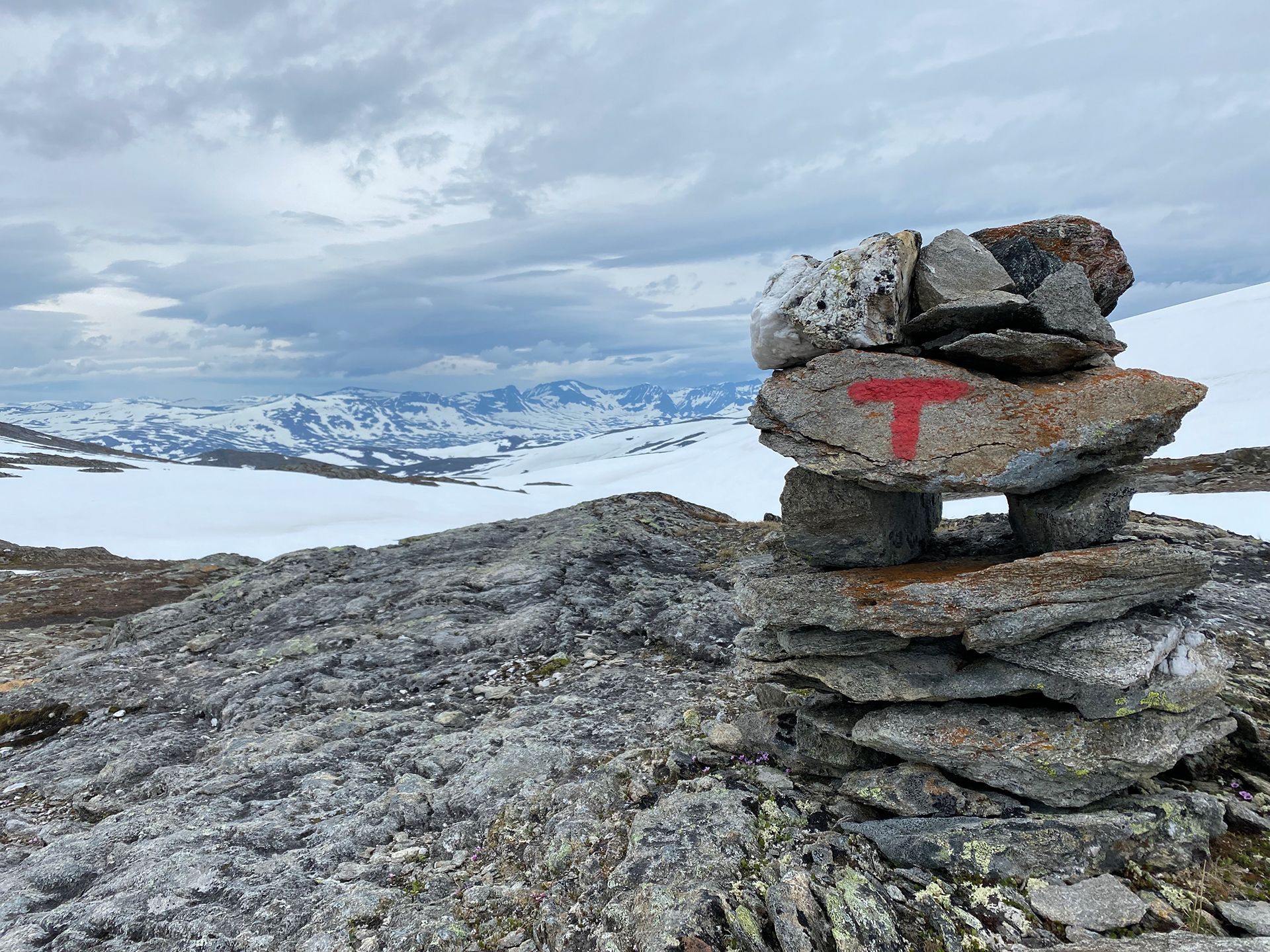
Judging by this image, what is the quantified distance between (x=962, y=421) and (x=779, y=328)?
298 cm

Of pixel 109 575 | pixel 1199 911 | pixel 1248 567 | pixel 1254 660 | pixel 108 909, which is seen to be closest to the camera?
pixel 1199 911

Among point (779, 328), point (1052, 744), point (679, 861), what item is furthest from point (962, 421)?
point (679, 861)

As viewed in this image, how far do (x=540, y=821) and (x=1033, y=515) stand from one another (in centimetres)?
883

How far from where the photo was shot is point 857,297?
9.23m

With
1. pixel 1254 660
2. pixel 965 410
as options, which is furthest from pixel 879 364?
pixel 1254 660

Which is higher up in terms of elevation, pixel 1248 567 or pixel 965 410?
pixel 965 410

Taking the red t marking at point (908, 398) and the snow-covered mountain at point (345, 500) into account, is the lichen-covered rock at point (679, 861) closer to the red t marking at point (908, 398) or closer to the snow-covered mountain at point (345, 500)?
the red t marking at point (908, 398)

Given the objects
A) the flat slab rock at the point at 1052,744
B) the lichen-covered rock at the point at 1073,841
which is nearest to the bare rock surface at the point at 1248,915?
the lichen-covered rock at the point at 1073,841

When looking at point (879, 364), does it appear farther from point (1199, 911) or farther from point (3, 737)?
point (3, 737)

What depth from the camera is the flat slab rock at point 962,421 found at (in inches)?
328

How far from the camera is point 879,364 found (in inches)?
364

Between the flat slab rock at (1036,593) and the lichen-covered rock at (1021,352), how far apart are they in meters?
2.65

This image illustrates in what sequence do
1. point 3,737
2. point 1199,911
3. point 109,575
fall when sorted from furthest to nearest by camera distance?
point 109,575, point 3,737, point 1199,911

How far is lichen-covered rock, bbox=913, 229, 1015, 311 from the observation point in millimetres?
9281
